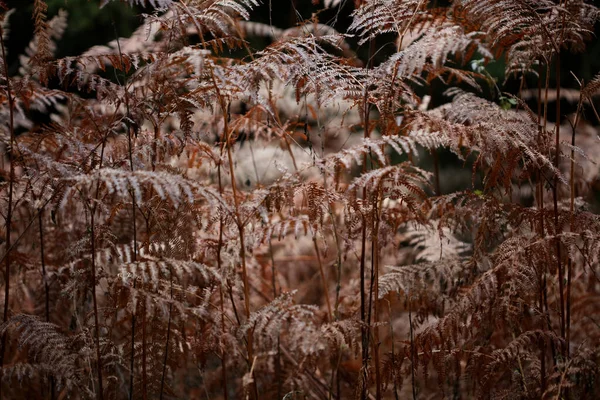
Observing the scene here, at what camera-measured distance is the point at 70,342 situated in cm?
190

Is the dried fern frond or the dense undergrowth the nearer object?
the dense undergrowth

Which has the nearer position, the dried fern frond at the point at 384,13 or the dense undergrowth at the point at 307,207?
the dense undergrowth at the point at 307,207

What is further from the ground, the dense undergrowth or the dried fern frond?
the dried fern frond

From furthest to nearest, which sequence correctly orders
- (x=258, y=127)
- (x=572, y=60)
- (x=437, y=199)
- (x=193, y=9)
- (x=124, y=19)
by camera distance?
(x=124, y=19) → (x=572, y=60) → (x=258, y=127) → (x=437, y=199) → (x=193, y=9)

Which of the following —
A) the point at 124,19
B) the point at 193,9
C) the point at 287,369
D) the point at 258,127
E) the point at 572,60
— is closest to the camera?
the point at 193,9

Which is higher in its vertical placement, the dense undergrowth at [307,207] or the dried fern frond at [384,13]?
the dried fern frond at [384,13]

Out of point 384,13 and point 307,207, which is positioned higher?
point 384,13

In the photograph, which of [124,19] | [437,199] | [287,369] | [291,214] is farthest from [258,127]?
[124,19]

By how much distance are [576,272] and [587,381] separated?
4.88ft

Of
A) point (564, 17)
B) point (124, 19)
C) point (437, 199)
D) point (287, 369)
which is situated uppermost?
point (124, 19)

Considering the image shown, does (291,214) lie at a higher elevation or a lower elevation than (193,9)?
lower

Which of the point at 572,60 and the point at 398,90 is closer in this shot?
the point at 398,90

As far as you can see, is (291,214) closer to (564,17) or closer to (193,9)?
(193,9)

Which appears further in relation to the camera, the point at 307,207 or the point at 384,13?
the point at 307,207
